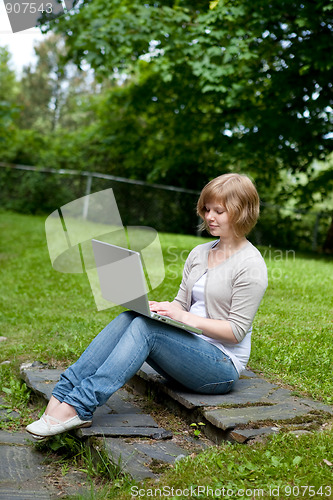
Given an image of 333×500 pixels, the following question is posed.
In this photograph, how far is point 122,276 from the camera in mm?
2609

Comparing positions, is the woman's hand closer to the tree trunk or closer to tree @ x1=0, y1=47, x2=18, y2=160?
tree @ x1=0, y1=47, x2=18, y2=160

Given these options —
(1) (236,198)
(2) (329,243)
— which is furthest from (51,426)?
(2) (329,243)

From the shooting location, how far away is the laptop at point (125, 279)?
8.17ft

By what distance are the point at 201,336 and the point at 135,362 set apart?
0.41 meters

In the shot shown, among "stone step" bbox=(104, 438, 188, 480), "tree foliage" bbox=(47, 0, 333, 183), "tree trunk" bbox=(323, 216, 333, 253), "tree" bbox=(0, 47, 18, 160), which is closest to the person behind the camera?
"stone step" bbox=(104, 438, 188, 480)

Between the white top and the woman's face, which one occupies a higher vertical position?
the woman's face

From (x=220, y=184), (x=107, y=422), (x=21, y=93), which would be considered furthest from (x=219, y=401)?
(x=21, y=93)

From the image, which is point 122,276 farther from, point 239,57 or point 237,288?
point 239,57

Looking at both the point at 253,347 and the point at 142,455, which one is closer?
the point at 142,455

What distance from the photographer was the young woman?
257 centimetres

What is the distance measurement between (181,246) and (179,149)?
4.94m

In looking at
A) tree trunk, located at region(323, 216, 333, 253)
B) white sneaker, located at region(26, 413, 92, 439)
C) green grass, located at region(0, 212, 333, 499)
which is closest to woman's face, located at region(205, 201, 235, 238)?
green grass, located at region(0, 212, 333, 499)

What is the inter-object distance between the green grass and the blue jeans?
412 mm

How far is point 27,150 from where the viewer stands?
1670 centimetres
